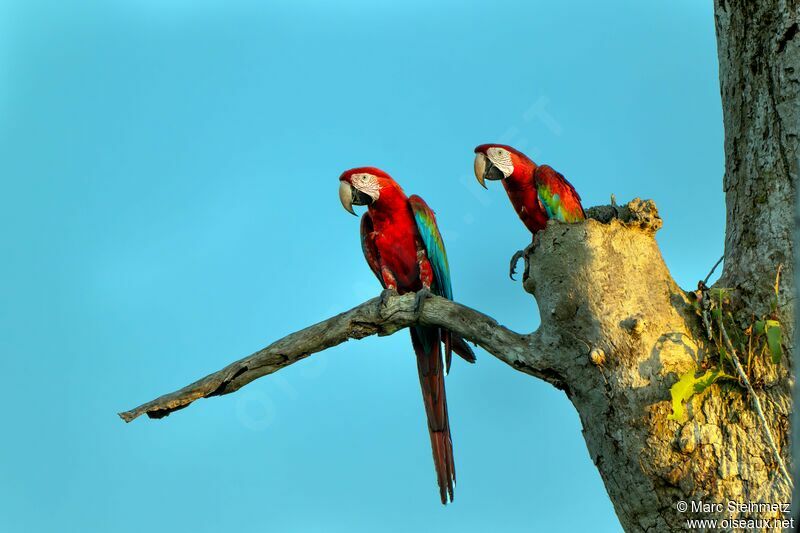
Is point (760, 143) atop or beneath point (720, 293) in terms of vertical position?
atop

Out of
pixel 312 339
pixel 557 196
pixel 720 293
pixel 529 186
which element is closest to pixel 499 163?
pixel 529 186

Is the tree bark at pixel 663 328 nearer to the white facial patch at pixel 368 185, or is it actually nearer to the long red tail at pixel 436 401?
the long red tail at pixel 436 401

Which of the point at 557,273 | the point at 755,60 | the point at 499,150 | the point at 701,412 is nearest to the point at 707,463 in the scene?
the point at 701,412

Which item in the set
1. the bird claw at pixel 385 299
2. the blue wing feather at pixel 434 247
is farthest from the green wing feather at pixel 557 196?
the bird claw at pixel 385 299

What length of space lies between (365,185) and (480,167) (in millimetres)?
820

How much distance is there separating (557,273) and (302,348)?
1325 mm

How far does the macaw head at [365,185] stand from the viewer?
527 cm

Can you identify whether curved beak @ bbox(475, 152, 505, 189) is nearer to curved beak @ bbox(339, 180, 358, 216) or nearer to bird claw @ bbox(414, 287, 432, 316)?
curved beak @ bbox(339, 180, 358, 216)

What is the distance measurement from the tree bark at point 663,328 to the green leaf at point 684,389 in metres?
0.04

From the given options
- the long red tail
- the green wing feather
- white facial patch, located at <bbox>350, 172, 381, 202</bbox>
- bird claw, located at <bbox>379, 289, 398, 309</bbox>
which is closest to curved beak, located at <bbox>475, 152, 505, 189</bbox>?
the green wing feather

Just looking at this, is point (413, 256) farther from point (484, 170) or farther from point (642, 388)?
point (642, 388)

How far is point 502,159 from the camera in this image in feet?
17.4

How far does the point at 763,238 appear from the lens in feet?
11.8

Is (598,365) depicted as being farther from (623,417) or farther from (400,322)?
(400,322)
